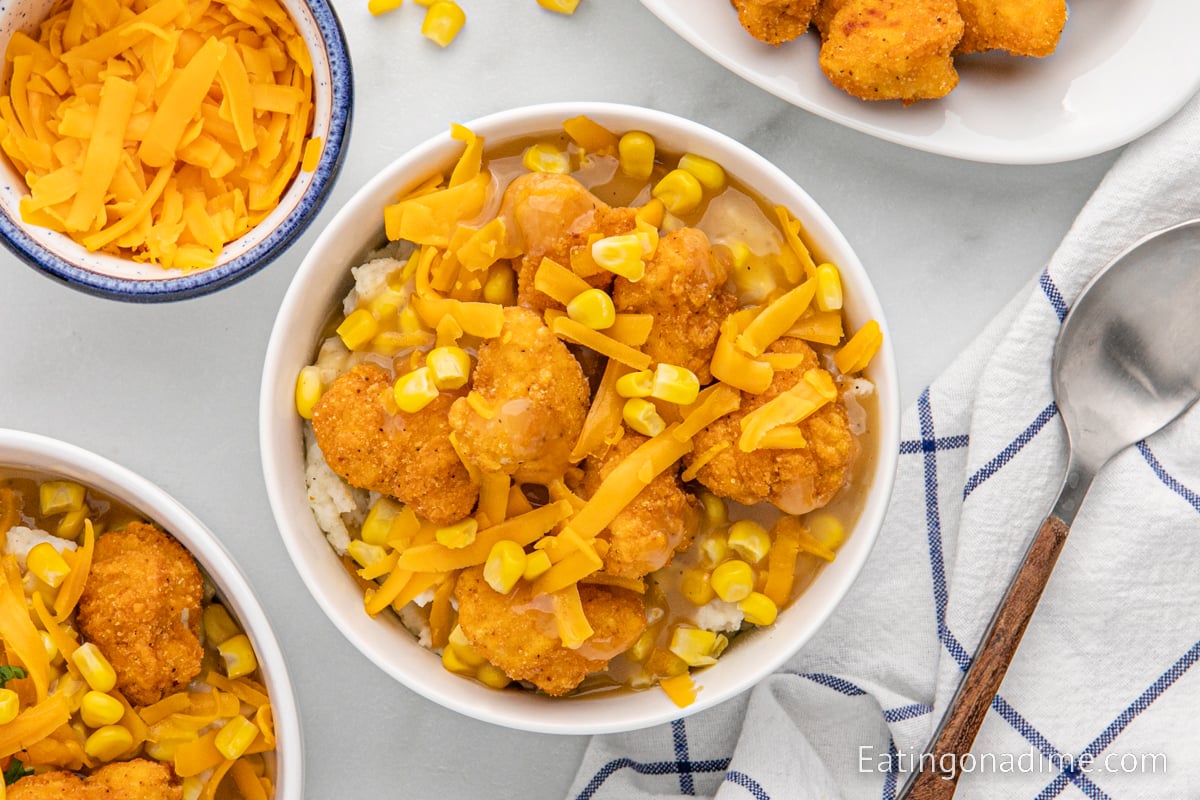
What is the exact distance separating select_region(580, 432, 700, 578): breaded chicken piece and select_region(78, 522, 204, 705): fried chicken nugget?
1.10 meters

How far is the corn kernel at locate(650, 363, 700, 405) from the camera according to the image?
261cm

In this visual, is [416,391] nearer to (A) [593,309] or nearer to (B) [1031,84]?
(A) [593,309]

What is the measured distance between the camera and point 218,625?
3.02 meters

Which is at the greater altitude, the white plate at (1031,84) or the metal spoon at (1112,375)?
the white plate at (1031,84)

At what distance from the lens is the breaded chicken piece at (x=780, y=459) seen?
2.67 metres

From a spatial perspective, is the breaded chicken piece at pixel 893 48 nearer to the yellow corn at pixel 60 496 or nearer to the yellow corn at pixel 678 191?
the yellow corn at pixel 678 191

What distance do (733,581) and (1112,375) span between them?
4.40 feet

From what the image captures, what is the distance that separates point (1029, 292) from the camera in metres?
3.33

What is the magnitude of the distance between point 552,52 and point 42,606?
2.05m

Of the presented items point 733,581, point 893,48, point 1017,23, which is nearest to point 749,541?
point 733,581

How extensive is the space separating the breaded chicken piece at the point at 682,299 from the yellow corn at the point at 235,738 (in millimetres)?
1449

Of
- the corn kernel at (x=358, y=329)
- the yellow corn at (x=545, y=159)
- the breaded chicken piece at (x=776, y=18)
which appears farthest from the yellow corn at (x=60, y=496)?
the breaded chicken piece at (x=776, y=18)

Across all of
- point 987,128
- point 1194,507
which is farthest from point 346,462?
point 1194,507

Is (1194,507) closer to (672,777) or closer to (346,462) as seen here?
(672,777)
